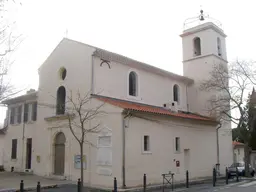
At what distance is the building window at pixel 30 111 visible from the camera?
961 inches

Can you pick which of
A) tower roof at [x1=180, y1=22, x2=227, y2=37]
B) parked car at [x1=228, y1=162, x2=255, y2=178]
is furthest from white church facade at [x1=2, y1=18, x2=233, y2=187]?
parked car at [x1=228, y1=162, x2=255, y2=178]

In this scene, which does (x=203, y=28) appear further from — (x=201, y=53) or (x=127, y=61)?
(x=127, y=61)

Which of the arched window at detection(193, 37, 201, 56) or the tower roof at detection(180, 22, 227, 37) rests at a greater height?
the tower roof at detection(180, 22, 227, 37)

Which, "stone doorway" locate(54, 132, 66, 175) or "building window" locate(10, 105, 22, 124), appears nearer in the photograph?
"stone doorway" locate(54, 132, 66, 175)

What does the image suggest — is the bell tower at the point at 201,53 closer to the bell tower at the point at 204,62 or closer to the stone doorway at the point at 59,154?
the bell tower at the point at 204,62

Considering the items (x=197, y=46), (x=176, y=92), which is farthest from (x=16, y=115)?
(x=197, y=46)

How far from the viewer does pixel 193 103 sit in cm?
2830

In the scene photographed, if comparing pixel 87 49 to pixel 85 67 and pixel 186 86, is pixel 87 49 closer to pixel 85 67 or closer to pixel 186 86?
pixel 85 67

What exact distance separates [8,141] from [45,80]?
7205mm

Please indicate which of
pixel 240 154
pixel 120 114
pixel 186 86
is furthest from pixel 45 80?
pixel 240 154

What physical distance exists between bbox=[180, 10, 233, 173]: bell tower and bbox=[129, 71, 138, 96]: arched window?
7.49m

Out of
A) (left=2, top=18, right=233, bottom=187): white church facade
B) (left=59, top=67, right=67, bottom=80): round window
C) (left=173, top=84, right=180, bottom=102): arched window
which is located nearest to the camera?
(left=2, top=18, right=233, bottom=187): white church facade

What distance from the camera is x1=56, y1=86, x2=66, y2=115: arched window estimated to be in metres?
21.7

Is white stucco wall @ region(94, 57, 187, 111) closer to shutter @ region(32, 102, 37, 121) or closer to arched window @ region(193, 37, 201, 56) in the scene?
arched window @ region(193, 37, 201, 56)
